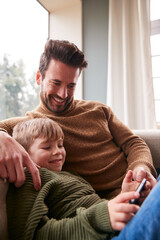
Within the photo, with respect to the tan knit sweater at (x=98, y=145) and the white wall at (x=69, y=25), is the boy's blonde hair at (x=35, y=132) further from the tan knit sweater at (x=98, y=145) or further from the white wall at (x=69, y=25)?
the white wall at (x=69, y=25)

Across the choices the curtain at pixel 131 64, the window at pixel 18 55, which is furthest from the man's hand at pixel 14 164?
the curtain at pixel 131 64

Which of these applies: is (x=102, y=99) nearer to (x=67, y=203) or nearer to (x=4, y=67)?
(x=4, y=67)

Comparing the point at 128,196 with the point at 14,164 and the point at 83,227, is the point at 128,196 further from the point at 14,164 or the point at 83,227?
the point at 14,164

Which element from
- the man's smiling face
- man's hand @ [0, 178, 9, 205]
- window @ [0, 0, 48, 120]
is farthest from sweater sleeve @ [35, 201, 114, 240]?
window @ [0, 0, 48, 120]

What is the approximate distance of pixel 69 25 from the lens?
283cm

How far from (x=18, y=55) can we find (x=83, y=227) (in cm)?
207

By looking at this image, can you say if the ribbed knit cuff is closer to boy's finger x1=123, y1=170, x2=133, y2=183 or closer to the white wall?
boy's finger x1=123, y1=170, x2=133, y2=183

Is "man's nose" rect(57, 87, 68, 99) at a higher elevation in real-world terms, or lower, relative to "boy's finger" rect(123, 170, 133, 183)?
higher

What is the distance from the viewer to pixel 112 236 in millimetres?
558

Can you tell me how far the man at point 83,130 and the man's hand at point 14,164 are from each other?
0.34 m

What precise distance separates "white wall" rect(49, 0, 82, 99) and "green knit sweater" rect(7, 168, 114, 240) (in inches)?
81.9

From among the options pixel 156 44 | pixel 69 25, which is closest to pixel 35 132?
pixel 156 44

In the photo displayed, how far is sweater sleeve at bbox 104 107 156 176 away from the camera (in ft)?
3.64

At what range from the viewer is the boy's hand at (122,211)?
0.51 metres
